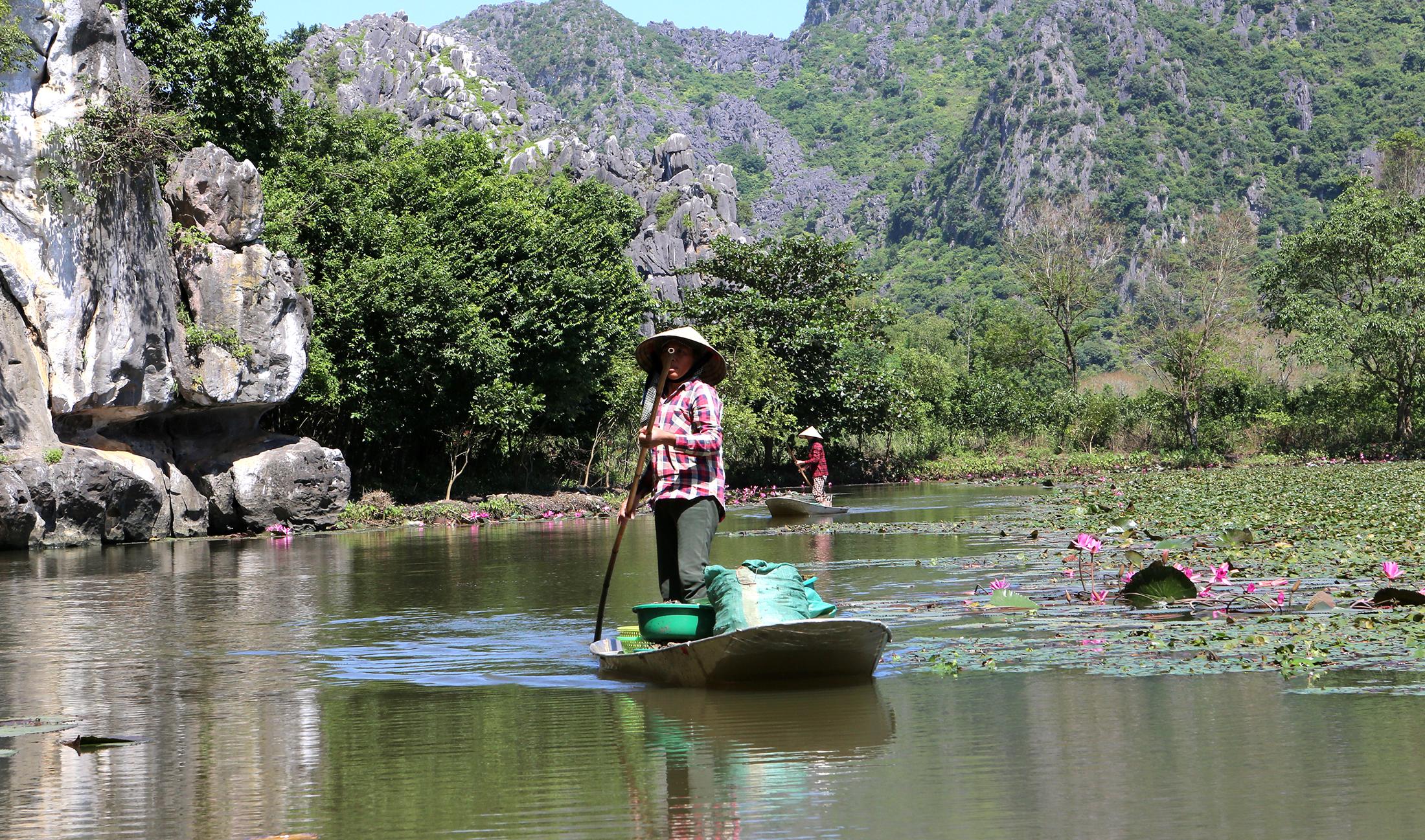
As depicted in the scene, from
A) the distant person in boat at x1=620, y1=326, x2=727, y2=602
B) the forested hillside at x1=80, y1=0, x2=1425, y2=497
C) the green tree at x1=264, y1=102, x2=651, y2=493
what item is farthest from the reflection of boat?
the green tree at x1=264, y1=102, x2=651, y2=493

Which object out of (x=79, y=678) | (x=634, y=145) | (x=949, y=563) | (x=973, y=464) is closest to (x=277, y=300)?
(x=949, y=563)

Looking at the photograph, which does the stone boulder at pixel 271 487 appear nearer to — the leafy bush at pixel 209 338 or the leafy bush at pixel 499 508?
the leafy bush at pixel 209 338

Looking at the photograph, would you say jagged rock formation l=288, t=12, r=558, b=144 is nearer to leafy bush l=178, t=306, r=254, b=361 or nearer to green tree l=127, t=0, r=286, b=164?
green tree l=127, t=0, r=286, b=164

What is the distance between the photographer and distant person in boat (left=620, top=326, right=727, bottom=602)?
7430mm

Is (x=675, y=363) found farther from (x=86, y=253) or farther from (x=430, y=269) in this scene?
(x=430, y=269)

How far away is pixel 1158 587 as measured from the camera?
344 inches

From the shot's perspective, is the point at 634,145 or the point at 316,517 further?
the point at 634,145

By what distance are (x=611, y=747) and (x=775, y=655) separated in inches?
51.2

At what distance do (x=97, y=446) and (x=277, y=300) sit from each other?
418 centimetres

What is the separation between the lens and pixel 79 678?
7668 millimetres

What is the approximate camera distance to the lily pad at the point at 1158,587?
861cm

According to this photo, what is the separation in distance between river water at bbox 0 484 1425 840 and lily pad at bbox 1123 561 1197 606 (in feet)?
5.00

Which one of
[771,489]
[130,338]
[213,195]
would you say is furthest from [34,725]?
[771,489]

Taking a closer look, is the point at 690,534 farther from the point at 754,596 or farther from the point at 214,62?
the point at 214,62
